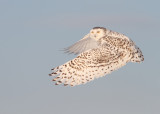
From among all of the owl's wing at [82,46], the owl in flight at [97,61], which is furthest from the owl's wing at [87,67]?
the owl's wing at [82,46]

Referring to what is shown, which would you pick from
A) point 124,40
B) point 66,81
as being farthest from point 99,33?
point 66,81

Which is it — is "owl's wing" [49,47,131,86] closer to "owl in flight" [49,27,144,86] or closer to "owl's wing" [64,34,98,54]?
"owl in flight" [49,27,144,86]

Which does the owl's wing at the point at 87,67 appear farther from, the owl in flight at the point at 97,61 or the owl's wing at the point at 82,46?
the owl's wing at the point at 82,46

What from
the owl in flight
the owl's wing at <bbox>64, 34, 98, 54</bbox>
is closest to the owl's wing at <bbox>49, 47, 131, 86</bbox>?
the owl in flight

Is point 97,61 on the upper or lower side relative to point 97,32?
lower

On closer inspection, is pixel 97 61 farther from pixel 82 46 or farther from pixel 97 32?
pixel 82 46

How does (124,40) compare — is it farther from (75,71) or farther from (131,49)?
(75,71)

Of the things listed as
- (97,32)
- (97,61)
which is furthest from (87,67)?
(97,32)
